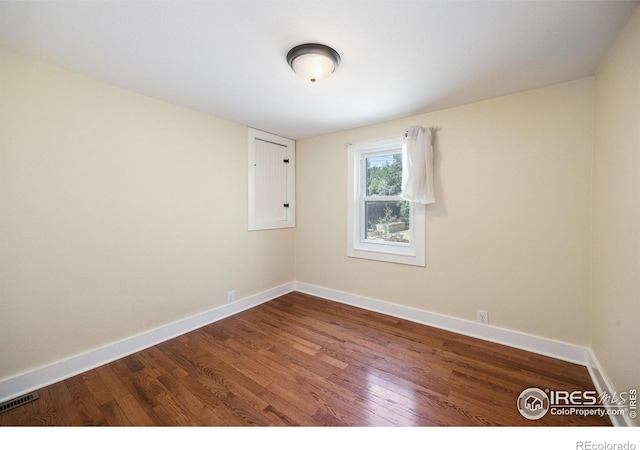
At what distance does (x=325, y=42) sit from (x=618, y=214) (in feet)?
6.87

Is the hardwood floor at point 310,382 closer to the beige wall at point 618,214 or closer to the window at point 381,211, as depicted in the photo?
the beige wall at point 618,214

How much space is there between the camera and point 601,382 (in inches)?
65.7

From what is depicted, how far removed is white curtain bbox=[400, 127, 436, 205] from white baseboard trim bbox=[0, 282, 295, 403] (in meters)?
2.42

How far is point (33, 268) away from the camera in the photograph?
1750 mm

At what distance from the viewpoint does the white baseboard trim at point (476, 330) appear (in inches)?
81.0

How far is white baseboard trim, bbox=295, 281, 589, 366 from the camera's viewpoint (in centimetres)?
206

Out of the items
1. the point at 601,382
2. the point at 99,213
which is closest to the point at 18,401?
the point at 99,213

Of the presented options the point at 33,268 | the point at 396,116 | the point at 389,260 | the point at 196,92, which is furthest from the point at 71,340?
the point at 396,116

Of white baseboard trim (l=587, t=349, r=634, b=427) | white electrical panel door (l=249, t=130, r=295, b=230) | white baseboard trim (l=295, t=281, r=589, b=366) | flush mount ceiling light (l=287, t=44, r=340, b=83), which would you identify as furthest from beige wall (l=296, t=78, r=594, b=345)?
flush mount ceiling light (l=287, t=44, r=340, b=83)

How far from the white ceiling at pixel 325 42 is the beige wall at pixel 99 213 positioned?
1.03ft

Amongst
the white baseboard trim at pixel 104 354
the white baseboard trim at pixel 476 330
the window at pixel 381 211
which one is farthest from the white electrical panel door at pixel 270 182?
the white baseboard trim at pixel 476 330

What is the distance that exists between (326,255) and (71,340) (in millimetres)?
2639
